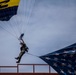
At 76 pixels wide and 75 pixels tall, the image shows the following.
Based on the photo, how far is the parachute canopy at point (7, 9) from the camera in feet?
163

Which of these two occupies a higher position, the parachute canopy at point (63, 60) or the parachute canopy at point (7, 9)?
the parachute canopy at point (7, 9)

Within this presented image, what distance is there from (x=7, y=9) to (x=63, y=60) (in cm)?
535

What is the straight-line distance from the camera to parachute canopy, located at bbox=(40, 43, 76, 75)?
4912 cm

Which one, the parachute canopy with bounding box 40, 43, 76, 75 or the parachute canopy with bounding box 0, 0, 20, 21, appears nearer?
the parachute canopy with bounding box 40, 43, 76, 75

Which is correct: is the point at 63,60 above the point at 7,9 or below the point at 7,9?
below

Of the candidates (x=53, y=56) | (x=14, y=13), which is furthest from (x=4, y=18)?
(x=53, y=56)

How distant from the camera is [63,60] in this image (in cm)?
4950

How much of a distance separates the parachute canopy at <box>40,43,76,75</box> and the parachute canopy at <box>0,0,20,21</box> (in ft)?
12.3

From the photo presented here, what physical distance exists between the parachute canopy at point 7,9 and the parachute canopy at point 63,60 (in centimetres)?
375

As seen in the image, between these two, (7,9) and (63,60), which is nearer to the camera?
(63,60)

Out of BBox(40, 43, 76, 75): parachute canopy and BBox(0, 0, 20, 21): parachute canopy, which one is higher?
BBox(0, 0, 20, 21): parachute canopy

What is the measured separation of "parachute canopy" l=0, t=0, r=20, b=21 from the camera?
49.8 meters

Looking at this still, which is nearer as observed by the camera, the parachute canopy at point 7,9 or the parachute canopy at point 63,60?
the parachute canopy at point 63,60

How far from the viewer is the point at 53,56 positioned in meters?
49.6
